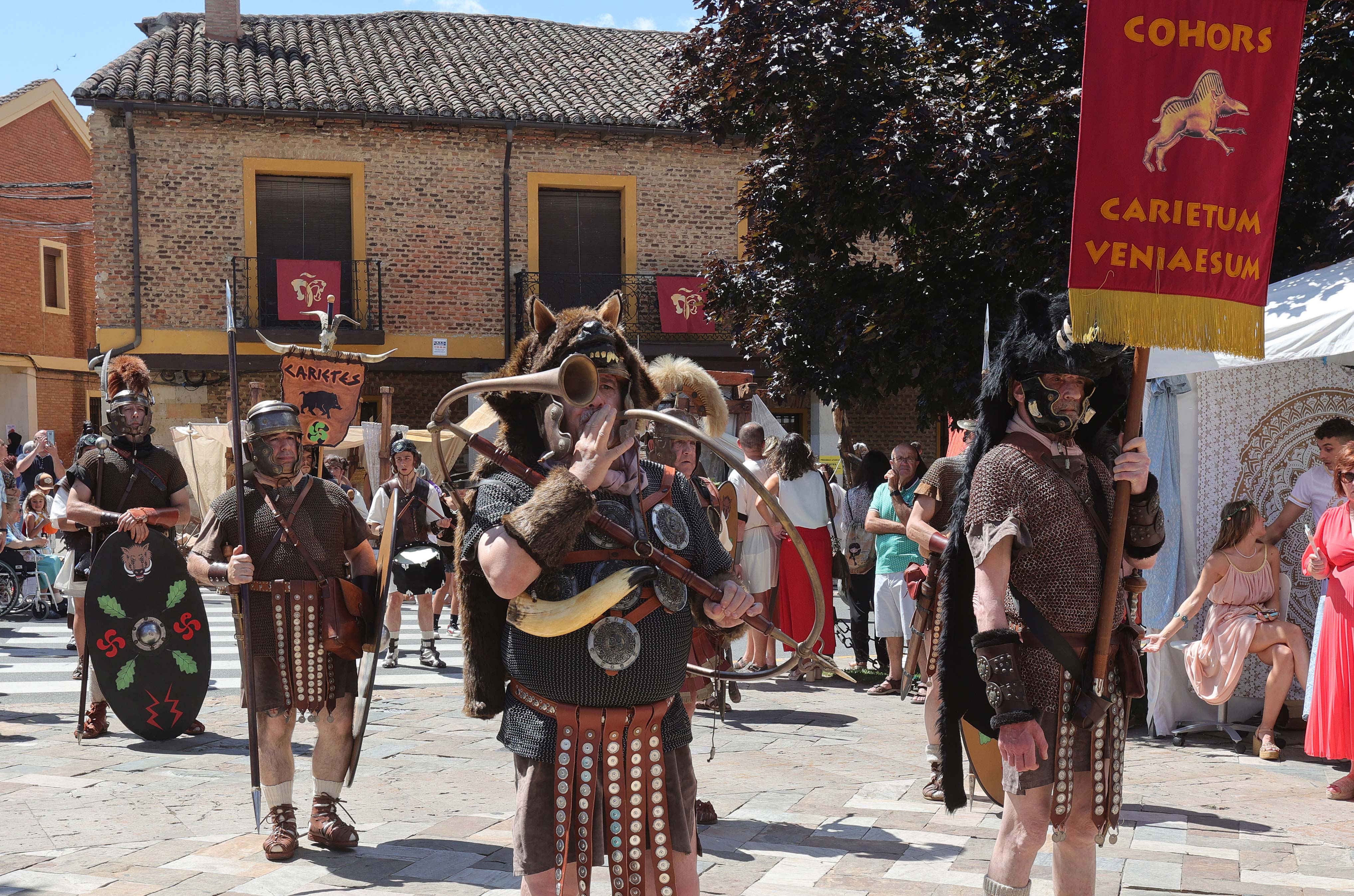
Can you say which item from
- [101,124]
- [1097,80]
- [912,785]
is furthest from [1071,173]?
[101,124]

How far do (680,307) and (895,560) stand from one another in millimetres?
13132

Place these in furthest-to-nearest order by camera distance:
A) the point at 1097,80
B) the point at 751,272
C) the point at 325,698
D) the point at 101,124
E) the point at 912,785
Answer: the point at 101,124
the point at 751,272
the point at 912,785
the point at 325,698
the point at 1097,80

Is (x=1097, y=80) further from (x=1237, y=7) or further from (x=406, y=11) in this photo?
(x=406, y=11)

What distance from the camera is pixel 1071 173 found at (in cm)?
798

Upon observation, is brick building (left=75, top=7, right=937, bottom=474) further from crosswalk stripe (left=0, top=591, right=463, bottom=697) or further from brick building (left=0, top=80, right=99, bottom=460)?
brick building (left=0, top=80, right=99, bottom=460)

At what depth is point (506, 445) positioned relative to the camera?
3.38 m

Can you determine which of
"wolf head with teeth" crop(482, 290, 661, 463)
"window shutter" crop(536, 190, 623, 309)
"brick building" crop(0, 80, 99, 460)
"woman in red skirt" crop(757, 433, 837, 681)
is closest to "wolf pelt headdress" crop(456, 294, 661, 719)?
"wolf head with teeth" crop(482, 290, 661, 463)

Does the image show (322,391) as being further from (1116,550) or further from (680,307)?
(680,307)

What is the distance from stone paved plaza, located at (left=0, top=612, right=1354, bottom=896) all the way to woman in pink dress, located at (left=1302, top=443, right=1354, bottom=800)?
0.85 feet

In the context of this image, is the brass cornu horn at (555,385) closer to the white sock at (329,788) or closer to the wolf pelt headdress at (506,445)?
the wolf pelt headdress at (506,445)

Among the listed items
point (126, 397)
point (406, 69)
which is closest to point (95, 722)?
point (126, 397)


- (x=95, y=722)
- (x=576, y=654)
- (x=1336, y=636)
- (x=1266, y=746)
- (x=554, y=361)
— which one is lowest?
(x=95, y=722)

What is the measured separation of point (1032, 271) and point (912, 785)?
3.92 meters

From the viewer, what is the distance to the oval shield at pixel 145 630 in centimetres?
627
